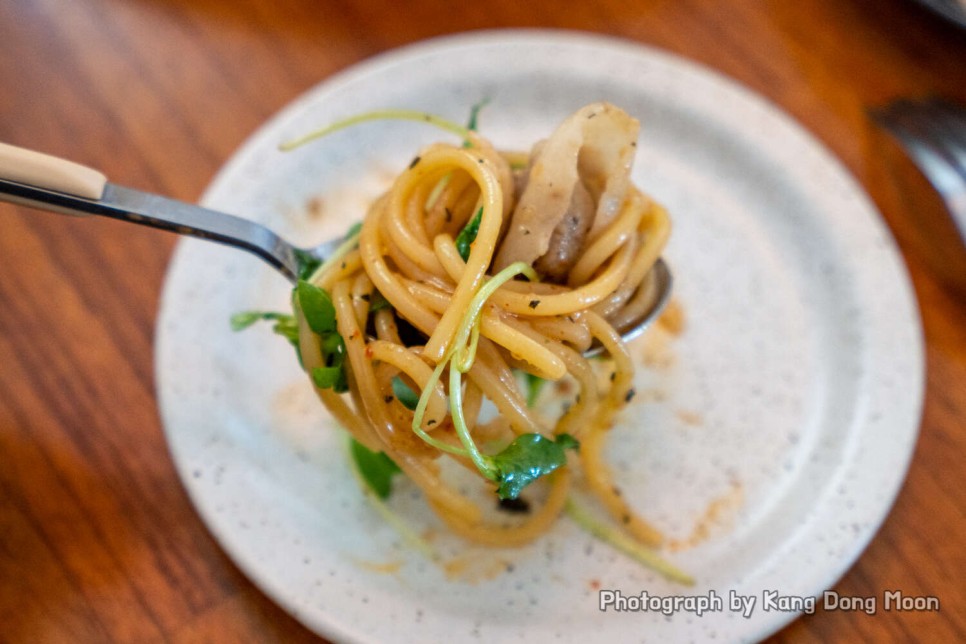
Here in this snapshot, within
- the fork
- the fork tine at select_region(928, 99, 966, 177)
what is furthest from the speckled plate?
the fork

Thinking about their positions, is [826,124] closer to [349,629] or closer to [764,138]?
[764,138]

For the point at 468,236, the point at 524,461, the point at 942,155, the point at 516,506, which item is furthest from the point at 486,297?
the point at 942,155

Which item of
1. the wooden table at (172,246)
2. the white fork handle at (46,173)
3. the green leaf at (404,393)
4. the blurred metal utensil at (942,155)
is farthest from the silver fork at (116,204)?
the blurred metal utensil at (942,155)

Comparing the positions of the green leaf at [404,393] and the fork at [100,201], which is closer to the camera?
the fork at [100,201]

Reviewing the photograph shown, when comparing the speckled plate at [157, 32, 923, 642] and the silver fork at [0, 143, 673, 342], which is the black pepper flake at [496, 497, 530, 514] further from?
A: the silver fork at [0, 143, 673, 342]

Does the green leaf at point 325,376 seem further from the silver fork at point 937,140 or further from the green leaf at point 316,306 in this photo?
the silver fork at point 937,140

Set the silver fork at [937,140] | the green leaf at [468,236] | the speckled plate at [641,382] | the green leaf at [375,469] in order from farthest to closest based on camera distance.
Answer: the silver fork at [937,140]
the green leaf at [375,469]
the speckled plate at [641,382]
the green leaf at [468,236]

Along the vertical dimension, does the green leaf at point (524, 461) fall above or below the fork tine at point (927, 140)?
below
